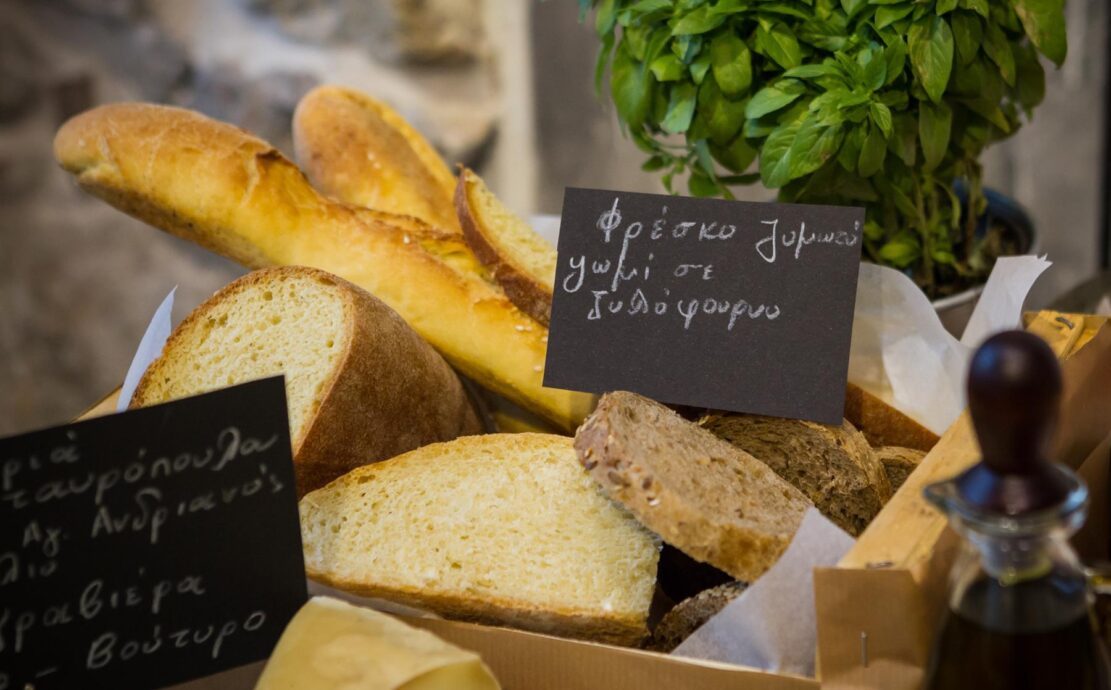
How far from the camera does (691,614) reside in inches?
35.5

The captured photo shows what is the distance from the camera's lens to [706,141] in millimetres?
1260

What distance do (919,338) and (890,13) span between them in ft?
1.23

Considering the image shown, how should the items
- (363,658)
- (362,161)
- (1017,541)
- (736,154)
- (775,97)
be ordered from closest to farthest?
1. (1017,541)
2. (363,658)
3. (775,97)
4. (736,154)
5. (362,161)

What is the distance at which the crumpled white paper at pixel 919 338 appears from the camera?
3.73ft

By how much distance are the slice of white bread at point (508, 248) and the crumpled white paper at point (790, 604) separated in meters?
0.50

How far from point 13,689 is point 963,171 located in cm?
125

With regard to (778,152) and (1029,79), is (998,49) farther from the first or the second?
(778,152)

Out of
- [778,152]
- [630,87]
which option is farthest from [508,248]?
[778,152]

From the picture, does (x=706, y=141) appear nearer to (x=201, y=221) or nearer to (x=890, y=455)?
(x=890, y=455)

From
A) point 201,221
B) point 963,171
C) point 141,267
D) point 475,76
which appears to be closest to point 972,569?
point 963,171

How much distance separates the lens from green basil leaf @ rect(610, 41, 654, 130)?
1.25 metres

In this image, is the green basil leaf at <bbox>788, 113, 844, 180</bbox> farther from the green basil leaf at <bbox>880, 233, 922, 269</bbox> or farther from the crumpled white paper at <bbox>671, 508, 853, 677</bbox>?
the crumpled white paper at <bbox>671, 508, 853, 677</bbox>

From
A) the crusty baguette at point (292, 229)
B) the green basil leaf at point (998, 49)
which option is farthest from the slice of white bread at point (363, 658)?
the green basil leaf at point (998, 49)

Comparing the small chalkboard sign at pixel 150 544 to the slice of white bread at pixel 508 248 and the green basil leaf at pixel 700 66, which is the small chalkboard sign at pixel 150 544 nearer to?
the slice of white bread at pixel 508 248
